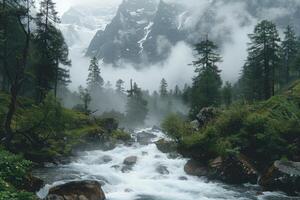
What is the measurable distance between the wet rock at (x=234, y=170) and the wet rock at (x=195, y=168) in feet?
3.59

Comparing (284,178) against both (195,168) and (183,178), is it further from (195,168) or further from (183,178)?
(195,168)

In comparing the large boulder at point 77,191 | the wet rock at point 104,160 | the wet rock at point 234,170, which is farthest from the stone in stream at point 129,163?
the large boulder at point 77,191

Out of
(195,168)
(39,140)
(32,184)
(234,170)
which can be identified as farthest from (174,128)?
(32,184)

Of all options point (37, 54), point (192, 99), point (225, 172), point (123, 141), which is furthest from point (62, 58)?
point (225, 172)

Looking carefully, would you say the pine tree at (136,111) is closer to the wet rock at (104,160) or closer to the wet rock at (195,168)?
the wet rock at (104,160)

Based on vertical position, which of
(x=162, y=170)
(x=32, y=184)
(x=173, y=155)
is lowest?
(x=162, y=170)

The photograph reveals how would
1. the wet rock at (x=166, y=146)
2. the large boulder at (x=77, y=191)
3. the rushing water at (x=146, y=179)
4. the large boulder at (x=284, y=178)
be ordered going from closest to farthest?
the large boulder at (x=77, y=191) < the rushing water at (x=146, y=179) < the large boulder at (x=284, y=178) < the wet rock at (x=166, y=146)

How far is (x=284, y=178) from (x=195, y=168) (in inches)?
379

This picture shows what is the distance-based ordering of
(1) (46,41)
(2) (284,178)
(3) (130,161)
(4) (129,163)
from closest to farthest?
(2) (284,178)
(4) (129,163)
(3) (130,161)
(1) (46,41)

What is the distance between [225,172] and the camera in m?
35.7

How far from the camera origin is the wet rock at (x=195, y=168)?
37456 mm

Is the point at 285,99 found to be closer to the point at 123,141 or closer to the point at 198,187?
the point at 198,187

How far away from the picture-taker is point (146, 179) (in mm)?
35875

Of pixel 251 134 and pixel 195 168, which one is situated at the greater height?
pixel 251 134
